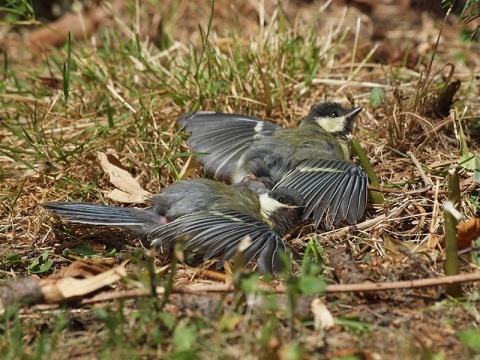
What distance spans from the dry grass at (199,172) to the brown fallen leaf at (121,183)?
0.10m

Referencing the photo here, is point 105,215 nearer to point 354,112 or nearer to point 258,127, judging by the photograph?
point 258,127

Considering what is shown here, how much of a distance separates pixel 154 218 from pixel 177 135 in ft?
2.72

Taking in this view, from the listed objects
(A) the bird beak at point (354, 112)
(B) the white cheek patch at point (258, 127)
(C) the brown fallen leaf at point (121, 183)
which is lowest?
(C) the brown fallen leaf at point (121, 183)

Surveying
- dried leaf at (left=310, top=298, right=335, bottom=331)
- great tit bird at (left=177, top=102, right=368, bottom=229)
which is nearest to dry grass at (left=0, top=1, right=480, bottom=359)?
dried leaf at (left=310, top=298, right=335, bottom=331)

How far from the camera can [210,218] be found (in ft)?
10.3

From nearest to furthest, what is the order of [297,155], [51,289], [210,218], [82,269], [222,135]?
[51,289] < [82,269] < [210,218] < [297,155] < [222,135]

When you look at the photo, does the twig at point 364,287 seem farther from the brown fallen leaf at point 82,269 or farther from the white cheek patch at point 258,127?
the white cheek patch at point 258,127

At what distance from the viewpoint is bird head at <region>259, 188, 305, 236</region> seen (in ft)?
11.2

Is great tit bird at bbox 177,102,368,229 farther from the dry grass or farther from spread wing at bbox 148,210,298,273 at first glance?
spread wing at bbox 148,210,298,273

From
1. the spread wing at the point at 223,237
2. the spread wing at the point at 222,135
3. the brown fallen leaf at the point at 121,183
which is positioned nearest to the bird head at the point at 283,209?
the spread wing at the point at 223,237

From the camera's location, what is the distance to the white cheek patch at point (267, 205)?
346 cm

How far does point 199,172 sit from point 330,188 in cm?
86

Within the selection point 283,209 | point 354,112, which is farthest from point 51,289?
point 354,112

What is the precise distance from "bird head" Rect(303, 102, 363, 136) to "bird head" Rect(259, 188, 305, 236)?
2.65 feet
